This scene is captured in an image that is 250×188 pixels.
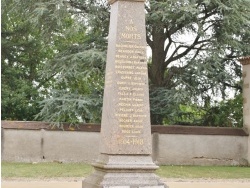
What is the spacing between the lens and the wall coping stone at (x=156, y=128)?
16.8 metres

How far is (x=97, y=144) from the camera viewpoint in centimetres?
1719

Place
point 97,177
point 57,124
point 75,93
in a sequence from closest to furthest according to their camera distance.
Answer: point 97,177
point 57,124
point 75,93

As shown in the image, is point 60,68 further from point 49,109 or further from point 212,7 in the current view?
point 212,7

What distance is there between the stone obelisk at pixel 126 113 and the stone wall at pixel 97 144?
8.33 meters

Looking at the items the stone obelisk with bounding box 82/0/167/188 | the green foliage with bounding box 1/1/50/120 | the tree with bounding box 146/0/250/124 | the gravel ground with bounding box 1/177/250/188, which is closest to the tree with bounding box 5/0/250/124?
the tree with bounding box 146/0/250/124

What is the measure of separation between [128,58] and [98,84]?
34.4ft

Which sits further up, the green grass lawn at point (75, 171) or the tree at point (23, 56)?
the tree at point (23, 56)

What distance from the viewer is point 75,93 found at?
18.2 m

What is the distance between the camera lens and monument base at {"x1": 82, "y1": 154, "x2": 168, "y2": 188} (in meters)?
8.16

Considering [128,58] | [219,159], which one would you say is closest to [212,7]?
[219,159]

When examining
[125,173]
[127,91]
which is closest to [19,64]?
[127,91]

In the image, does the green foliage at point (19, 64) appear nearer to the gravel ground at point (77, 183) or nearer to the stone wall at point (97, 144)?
the stone wall at point (97, 144)

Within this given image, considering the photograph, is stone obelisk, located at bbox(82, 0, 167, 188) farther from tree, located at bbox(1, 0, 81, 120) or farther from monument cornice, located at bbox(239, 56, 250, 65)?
monument cornice, located at bbox(239, 56, 250, 65)

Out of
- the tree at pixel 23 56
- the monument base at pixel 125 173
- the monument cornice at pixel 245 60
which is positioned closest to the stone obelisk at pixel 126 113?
the monument base at pixel 125 173
